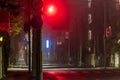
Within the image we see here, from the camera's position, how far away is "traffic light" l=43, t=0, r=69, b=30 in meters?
15.5

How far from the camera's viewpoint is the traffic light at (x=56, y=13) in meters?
15.5

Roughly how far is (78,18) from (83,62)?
9658 millimetres

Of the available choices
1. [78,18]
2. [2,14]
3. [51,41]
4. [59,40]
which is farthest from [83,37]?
[2,14]

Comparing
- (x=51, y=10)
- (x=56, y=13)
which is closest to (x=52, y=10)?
(x=51, y=10)

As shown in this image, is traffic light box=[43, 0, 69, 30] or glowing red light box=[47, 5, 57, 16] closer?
traffic light box=[43, 0, 69, 30]

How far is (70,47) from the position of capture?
327 feet

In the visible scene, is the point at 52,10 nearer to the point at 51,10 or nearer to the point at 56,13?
the point at 51,10

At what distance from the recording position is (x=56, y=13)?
635 inches

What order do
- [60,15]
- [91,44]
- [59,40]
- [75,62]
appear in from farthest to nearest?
[59,40]
[75,62]
[91,44]
[60,15]

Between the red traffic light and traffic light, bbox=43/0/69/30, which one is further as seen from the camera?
the red traffic light

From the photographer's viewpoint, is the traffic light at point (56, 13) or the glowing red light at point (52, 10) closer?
the traffic light at point (56, 13)

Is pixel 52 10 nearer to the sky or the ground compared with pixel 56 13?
nearer to the sky

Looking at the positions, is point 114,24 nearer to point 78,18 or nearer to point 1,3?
point 78,18

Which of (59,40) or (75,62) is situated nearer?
(75,62)
